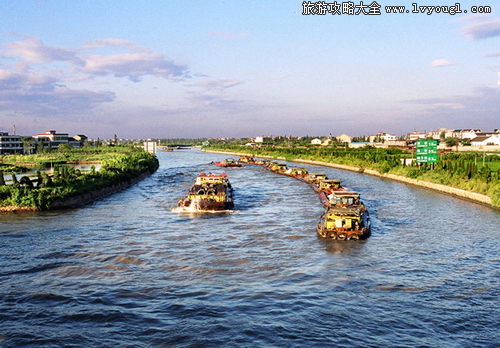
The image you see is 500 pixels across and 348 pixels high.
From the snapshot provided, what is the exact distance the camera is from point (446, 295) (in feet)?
67.5

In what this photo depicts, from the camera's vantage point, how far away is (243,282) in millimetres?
22109

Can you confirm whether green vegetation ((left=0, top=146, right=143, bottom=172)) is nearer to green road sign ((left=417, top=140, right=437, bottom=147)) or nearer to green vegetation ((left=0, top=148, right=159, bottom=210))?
green vegetation ((left=0, top=148, right=159, bottom=210))

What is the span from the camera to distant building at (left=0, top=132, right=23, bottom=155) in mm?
147000

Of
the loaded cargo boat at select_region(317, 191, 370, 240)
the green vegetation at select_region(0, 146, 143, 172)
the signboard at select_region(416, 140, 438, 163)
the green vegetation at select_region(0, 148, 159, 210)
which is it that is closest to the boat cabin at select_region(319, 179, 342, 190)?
the signboard at select_region(416, 140, 438, 163)

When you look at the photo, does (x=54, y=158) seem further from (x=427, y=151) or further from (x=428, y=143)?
(x=428, y=143)

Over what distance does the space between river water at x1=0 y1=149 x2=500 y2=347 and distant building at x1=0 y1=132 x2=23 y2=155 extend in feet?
408

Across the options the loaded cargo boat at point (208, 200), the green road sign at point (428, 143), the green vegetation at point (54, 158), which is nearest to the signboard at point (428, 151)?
the green road sign at point (428, 143)

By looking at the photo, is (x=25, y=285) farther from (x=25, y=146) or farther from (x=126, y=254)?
(x=25, y=146)

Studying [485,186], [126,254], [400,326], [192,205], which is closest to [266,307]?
[400,326]

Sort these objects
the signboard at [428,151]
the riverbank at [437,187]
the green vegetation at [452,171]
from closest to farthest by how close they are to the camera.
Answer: the riverbank at [437,187] < the green vegetation at [452,171] < the signboard at [428,151]

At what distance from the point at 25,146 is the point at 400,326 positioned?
155 meters

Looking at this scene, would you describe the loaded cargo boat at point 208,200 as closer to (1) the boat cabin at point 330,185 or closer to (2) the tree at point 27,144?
(1) the boat cabin at point 330,185

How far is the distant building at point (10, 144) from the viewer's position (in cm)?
14700

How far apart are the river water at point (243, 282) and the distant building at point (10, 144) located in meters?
124
